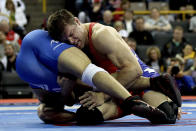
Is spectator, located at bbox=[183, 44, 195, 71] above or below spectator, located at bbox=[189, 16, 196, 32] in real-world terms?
below

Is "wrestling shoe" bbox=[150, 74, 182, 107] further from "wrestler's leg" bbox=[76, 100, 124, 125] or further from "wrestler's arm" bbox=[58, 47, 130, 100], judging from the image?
"wrestler's arm" bbox=[58, 47, 130, 100]

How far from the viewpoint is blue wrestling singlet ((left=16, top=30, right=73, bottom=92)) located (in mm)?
3340

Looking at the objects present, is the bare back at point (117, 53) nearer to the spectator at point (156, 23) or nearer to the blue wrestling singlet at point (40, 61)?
the blue wrestling singlet at point (40, 61)

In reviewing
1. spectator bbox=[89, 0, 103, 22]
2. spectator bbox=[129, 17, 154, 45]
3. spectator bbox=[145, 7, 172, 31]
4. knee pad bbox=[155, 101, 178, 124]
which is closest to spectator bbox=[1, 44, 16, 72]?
spectator bbox=[89, 0, 103, 22]

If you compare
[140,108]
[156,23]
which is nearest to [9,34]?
[156,23]

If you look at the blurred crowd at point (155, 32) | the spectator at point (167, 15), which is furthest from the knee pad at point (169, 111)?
the spectator at point (167, 15)

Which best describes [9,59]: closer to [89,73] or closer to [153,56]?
[153,56]

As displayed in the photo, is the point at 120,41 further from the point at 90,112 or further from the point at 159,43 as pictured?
the point at 159,43

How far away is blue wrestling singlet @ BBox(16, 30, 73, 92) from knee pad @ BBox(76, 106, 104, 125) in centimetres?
27

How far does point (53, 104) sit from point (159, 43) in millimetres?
5536

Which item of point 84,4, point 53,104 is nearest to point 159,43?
point 84,4

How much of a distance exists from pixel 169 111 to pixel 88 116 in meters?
0.61

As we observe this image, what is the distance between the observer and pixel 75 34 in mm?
3402

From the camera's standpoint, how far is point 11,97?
7.89 meters
